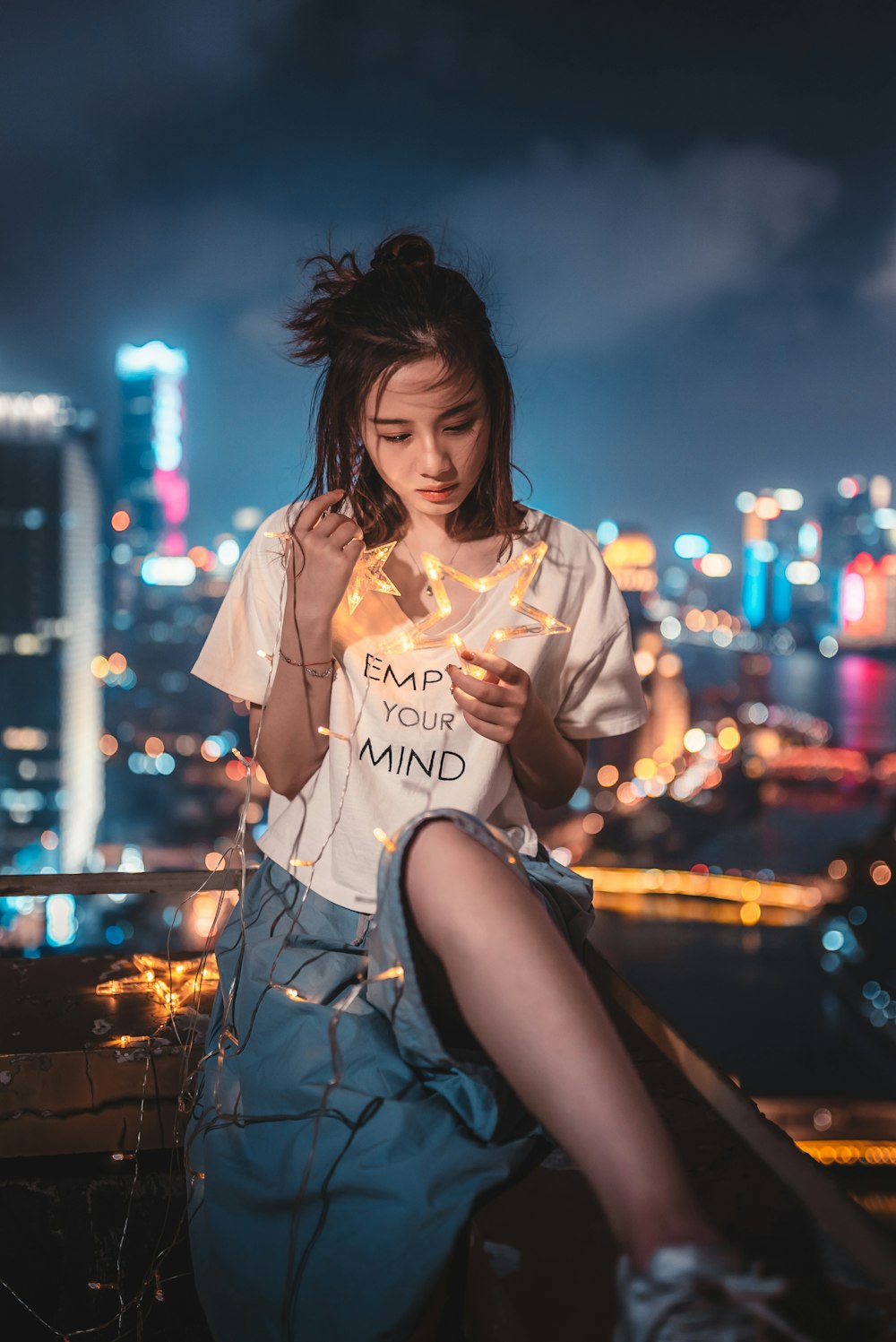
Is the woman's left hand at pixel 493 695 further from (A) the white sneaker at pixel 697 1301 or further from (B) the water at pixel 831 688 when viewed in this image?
(B) the water at pixel 831 688

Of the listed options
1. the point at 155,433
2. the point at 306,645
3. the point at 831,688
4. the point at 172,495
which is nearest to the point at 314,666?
the point at 306,645

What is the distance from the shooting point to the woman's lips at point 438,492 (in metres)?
1.17

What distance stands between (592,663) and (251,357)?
88.2ft

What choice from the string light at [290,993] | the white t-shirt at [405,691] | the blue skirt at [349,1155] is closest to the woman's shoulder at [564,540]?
the white t-shirt at [405,691]

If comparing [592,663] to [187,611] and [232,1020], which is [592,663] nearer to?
[232,1020]

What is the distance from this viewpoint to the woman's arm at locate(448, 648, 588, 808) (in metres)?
1.03

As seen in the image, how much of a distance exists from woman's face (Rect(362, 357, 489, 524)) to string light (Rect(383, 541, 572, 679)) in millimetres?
98

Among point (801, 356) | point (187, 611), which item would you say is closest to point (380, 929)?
point (187, 611)

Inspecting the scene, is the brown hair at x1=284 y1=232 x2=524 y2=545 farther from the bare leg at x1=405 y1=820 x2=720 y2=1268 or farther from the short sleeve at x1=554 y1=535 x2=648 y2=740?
the bare leg at x1=405 y1=820 x2=720 y2=1268

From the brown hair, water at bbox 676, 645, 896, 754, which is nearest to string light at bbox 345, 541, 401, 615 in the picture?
the brown hair

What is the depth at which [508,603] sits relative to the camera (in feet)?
3.91

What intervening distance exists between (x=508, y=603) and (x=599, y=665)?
0.18 meters

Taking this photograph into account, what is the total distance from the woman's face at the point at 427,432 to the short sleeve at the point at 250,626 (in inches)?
8.0

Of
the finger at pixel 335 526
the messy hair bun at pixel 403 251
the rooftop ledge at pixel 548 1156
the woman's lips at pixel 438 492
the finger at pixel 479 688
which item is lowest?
the rooftop ledge at pixel 548 1156
